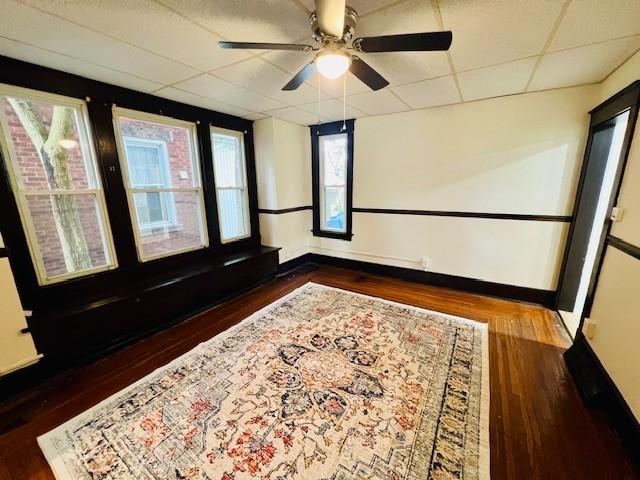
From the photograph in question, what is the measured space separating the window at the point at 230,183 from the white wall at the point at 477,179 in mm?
1740

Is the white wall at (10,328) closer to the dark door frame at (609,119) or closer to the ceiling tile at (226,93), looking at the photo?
the ceiling tile at (226,93)

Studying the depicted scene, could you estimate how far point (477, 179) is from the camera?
10.0ft

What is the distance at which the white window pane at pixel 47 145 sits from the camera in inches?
76.4

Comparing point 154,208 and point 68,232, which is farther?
point 154,208

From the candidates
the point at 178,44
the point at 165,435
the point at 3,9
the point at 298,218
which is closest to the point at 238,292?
the point at 298,218

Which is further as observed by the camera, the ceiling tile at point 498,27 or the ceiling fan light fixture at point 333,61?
the ceiling fan light fixture at point 333,61

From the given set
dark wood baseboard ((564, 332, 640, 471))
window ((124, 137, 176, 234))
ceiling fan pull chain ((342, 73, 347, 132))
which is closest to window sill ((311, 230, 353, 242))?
ceiling fan pull chain ((342, 73, 347, 132))

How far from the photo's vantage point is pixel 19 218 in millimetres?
1925

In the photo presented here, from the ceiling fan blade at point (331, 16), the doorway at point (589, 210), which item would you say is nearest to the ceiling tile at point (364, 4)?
the ceiling fan blade at point (331, 16)

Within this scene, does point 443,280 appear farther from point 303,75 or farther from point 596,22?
point 303,75

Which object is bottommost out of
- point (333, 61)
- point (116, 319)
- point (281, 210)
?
point (116, 319)

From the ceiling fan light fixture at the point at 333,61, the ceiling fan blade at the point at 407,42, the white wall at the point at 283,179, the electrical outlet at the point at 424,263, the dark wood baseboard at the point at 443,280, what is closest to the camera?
the ceiling fan blade at the point at 407,42

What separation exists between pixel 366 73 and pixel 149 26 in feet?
4.35

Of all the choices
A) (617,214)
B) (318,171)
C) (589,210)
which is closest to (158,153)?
(318,171)
